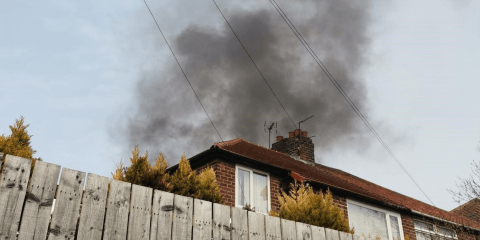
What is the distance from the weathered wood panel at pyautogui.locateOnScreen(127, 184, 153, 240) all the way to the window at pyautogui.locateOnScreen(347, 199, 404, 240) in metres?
11.7

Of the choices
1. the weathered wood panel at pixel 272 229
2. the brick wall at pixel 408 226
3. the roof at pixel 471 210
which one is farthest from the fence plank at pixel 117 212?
the roof at pixel 471 210

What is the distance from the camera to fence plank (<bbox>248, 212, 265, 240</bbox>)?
4960 millimetres

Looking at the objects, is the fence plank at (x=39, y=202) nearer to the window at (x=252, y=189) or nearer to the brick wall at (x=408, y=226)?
the window at (x=252, y=189)

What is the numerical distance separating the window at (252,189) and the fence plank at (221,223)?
7268mm

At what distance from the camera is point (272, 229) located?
5.19 meters

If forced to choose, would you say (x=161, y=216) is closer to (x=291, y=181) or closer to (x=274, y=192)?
(x=274, y=192)

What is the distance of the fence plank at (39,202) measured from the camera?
3264 millimetres

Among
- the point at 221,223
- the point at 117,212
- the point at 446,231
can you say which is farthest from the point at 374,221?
the point at 117,212

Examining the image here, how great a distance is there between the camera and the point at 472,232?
18.4 meters

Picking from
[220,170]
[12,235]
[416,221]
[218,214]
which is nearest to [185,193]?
[218,214]

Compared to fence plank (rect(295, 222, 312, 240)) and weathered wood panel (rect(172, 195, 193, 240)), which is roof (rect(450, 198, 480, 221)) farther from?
weathered wood panel (rect(172, 195, 193, 240))

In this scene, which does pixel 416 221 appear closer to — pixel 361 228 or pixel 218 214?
pixel 361 228

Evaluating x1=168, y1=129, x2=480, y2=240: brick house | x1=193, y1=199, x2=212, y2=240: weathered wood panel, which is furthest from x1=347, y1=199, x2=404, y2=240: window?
x1=193, y1=199, x2=212, y2=240: weathered wood panel

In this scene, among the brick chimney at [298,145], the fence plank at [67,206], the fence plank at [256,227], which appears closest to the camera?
the fence plank at [67,206]
